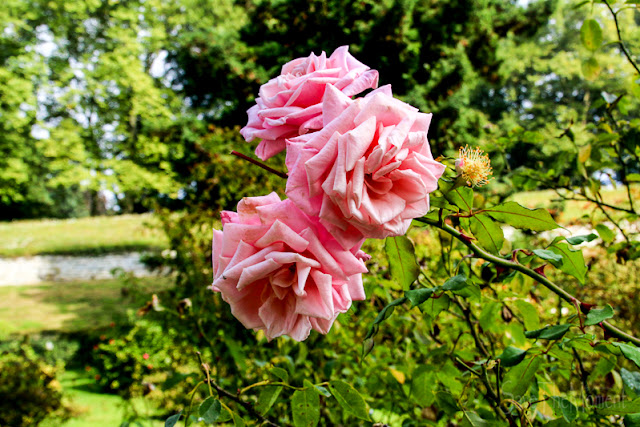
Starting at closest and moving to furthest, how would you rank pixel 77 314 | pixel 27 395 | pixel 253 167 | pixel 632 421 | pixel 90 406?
pixel 632 421
pixel 253 167
pixel 27 395
pixel 90 406
pixel 77 314

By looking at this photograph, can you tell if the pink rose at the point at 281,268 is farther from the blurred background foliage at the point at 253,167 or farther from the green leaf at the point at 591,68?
the green leaf at the point at 591,68

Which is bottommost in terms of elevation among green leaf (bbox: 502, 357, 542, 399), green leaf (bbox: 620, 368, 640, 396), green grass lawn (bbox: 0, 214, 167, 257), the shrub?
green grass lawn (bbox: 0, 214, 167, 257)

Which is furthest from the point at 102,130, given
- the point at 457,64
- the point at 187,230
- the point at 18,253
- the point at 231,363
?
the point at 231,363

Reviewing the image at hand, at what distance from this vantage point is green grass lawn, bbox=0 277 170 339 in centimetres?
681

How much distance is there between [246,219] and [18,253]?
13.0m

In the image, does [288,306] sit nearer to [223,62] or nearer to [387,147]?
[387,147]

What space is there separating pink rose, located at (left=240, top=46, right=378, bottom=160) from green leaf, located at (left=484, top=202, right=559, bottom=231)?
212 millimetres

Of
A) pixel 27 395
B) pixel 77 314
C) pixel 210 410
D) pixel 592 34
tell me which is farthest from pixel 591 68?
pixel 77 314

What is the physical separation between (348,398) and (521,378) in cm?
24

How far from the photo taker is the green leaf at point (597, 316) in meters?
0.48

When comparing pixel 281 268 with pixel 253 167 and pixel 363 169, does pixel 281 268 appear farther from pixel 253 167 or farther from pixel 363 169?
pixel 253 167

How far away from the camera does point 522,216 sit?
0.53m

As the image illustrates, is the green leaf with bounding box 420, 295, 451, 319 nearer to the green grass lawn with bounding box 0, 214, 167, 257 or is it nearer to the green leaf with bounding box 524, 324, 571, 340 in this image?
the green leaf with bounding box 524, 324, 571, 340

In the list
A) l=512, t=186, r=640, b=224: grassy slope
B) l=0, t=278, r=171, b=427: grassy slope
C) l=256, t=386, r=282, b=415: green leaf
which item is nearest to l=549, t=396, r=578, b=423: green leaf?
l=256, t=386, r=282, b=415: green leaf
